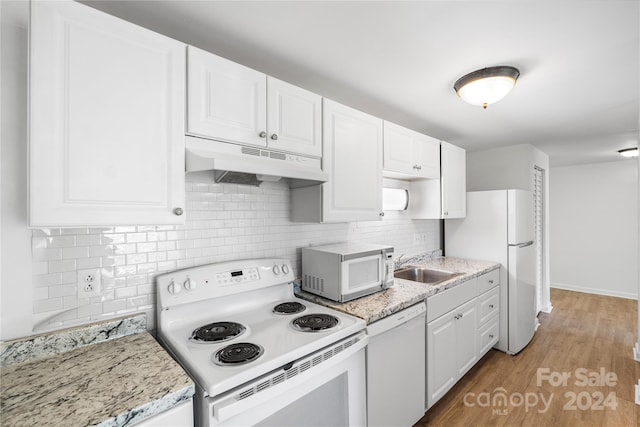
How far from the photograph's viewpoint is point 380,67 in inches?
66.6

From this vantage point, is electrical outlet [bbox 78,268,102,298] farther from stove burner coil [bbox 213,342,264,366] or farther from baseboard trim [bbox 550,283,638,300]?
baseboard trim [bbox 550,283,638,300]

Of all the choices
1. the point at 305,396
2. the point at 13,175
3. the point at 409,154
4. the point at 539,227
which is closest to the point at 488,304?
the point at 409,154

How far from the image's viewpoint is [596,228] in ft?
16.4

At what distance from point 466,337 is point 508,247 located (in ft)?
3.68

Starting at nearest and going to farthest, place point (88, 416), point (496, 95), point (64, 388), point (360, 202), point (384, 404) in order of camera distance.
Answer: point (88, 416) < point (64, 388) < point (384, 404) < point (496, 95) < point (360, 202)

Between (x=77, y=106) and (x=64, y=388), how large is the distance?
929 mm

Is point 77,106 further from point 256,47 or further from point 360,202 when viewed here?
point 360,202

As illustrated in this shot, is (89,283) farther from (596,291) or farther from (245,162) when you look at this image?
(596,291)

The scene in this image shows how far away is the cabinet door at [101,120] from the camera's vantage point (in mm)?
930

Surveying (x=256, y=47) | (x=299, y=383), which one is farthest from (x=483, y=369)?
(x=256, y=47)

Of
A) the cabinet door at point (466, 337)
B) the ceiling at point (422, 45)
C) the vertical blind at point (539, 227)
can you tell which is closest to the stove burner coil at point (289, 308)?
the cabinet door at point (466, 337)

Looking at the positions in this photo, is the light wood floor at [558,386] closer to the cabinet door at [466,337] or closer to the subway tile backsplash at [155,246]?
the cabinet door at [466,337]

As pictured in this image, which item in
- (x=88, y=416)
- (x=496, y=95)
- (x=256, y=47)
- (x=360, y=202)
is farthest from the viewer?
(x=360, y=202)

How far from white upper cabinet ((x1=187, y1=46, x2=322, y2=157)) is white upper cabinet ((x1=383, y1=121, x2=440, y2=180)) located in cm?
73
